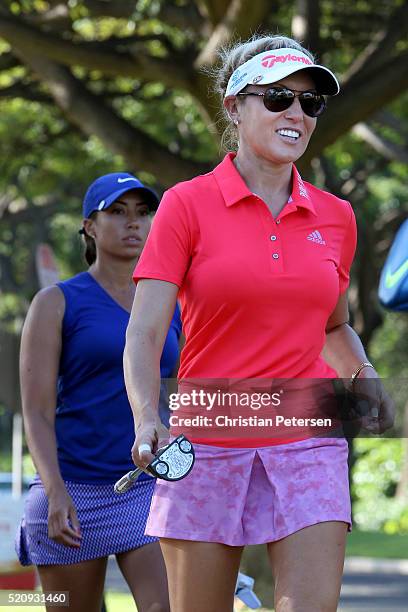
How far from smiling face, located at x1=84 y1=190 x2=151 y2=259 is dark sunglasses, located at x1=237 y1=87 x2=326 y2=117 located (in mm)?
1651

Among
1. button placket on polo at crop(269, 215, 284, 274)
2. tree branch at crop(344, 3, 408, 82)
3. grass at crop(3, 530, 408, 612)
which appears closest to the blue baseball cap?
button placket on polo at crop(269, 215, 284, 274)

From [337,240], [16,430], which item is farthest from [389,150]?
[337,240]

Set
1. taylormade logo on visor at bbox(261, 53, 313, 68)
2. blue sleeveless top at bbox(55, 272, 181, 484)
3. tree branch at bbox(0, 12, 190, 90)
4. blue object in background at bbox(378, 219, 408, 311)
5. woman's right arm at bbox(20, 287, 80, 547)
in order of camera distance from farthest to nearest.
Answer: tree branch at bbox(0, 12, 190, 90) < blue sleeveless top at bbox(55, 272, 181, 484) < woman's right arm at bbox(20, 287, 80, 547) < taylormade logo on visor at bbox(261, 53, 313, 68) < blue object in background at bbox(378, 219, 408, 311)

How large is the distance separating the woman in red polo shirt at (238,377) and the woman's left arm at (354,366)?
6.3 inches

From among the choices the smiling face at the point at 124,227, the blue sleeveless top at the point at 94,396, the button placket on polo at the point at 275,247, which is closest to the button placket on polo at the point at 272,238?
the button placket on polo at the point at 275,247

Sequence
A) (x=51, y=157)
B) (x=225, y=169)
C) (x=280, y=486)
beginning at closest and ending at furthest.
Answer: (x=280, y=486), (x=225, y=169), (x=51, y=157)

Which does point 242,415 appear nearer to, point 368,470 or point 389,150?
point 389,150

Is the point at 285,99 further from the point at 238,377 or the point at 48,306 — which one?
the point at 48,306

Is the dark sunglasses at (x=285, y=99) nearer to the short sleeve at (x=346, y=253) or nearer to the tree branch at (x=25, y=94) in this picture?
the short sleeve at (x=346, y=253)

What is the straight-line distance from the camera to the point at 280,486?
3.86 m

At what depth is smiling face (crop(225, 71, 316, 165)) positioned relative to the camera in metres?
4.09

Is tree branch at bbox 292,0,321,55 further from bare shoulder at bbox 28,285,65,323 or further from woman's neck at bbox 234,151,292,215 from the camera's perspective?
woman's neck at bbox 234,151,292,215

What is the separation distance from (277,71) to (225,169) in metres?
0.32

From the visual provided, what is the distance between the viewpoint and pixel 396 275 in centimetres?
331
